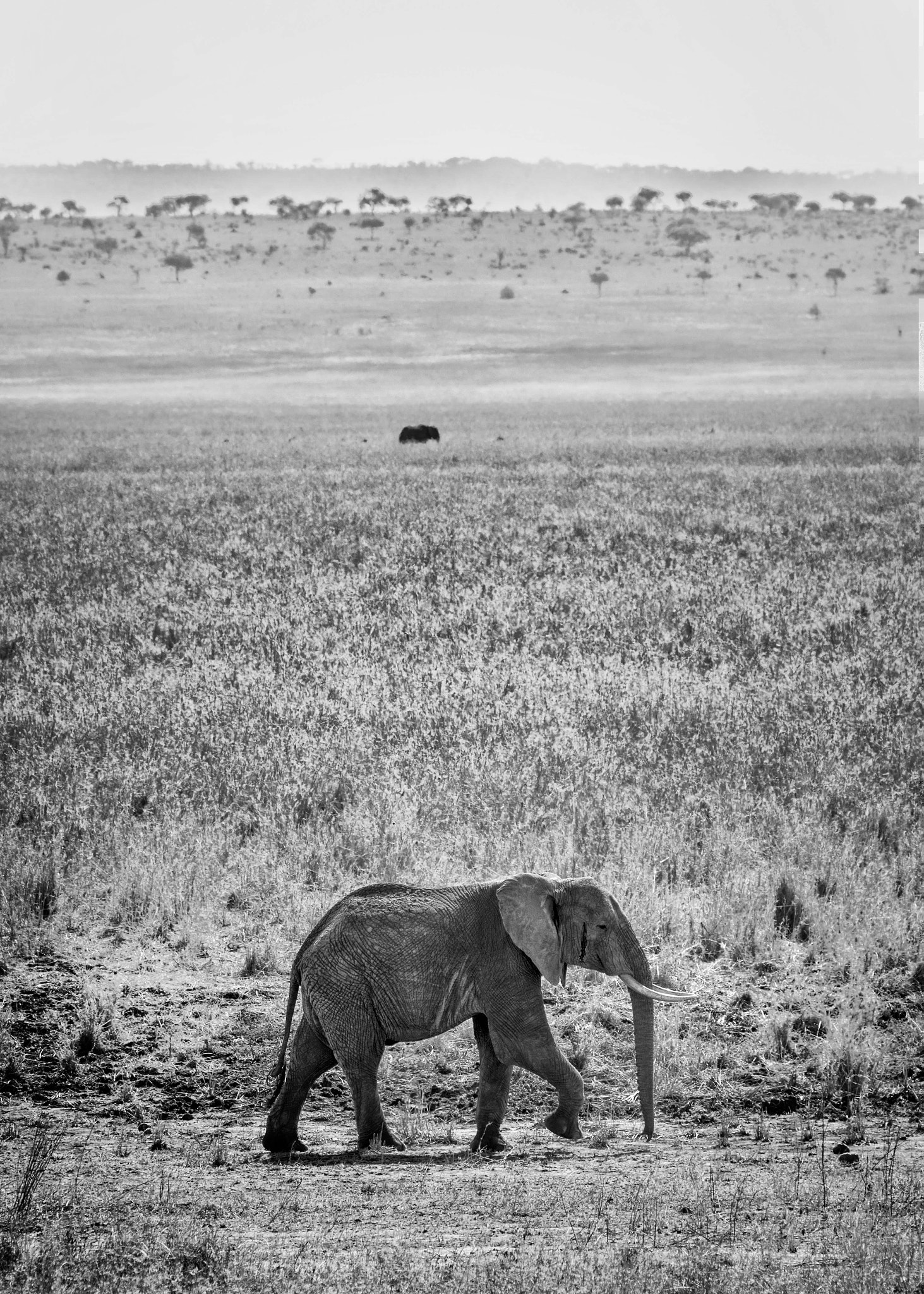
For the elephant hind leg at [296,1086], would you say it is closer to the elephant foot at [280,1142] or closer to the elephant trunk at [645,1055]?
the elephant foot at [280,1142]

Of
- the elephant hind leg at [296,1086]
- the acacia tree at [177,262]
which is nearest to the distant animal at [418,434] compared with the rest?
the elephant hind leg at [296,1086]

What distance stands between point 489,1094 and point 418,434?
32.6m

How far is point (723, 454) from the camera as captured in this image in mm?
33094

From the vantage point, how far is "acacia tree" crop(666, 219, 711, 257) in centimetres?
10931

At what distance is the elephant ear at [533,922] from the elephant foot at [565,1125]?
583mm

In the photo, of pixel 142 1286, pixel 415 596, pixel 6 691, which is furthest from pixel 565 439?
pixel 142 1286

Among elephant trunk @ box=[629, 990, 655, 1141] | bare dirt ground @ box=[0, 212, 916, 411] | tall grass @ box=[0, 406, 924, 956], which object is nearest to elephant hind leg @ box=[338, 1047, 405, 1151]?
elephant trunk @ box=[629, 990, 655, 1141]

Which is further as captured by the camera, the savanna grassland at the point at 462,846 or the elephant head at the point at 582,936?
the elephant head at the point at 582,936

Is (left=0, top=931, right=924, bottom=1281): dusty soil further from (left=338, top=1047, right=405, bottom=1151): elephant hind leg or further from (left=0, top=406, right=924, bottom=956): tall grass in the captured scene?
(left=0, top=406, right=924, bottom=956): tall grass

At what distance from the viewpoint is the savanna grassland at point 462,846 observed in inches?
183

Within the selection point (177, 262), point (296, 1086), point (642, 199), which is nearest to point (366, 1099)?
point (296, 1086)

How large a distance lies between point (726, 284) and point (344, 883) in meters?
94.8

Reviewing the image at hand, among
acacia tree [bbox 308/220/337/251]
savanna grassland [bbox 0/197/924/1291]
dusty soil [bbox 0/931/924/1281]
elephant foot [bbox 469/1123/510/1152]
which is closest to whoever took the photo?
dusty soil [bbox 0/931/924/1281]

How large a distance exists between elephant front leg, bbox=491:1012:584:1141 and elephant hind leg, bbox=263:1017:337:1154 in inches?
28.3
